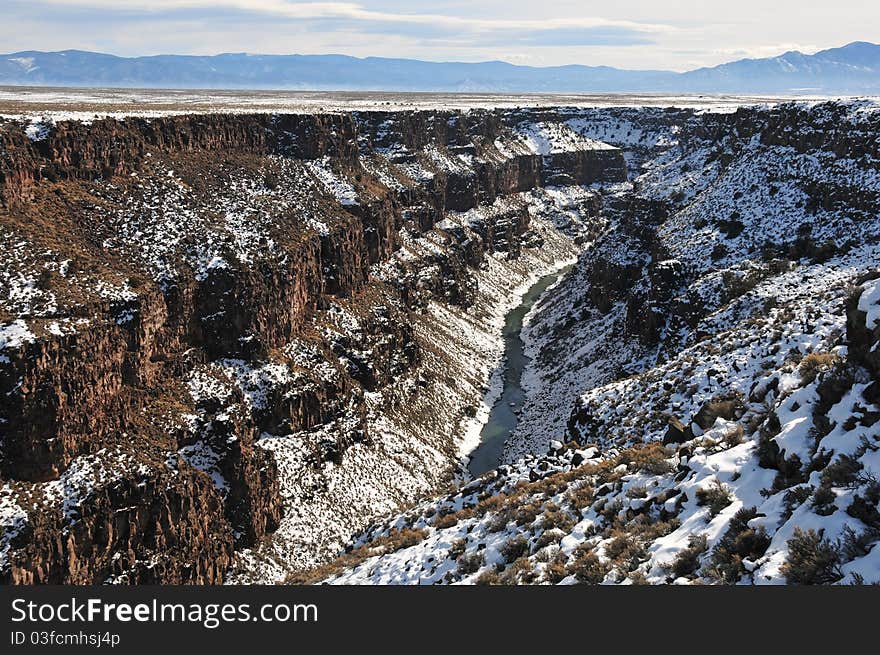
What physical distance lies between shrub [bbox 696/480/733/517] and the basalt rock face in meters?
34.0

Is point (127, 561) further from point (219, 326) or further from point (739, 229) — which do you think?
point (739, 229)

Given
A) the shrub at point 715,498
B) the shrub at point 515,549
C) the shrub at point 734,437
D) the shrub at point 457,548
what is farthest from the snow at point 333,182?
the shrub at point 715,498

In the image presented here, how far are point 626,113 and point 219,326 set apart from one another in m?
171

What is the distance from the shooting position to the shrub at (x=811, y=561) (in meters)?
10.7

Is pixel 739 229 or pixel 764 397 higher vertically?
pixel 739 229

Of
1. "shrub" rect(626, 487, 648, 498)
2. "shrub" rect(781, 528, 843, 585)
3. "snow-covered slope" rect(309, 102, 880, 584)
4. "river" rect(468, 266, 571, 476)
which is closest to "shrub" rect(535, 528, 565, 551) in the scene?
"snow-covered slope" rect(309, 102, 880, 584)

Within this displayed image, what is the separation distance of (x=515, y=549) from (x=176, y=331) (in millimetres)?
37088

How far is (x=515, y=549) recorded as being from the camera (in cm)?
1866

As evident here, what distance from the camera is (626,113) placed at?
185000 millimetres

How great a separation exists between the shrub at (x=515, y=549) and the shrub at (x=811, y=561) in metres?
8.53

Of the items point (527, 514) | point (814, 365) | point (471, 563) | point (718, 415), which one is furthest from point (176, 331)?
point (814, 365)

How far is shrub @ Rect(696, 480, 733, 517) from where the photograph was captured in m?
15.0

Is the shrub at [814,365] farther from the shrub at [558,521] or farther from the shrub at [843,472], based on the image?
the shrub at [558,521]

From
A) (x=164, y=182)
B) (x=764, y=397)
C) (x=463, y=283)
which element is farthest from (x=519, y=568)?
(x=463, y=283)
